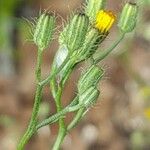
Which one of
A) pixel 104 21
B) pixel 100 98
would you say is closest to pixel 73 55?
pixel 104 21

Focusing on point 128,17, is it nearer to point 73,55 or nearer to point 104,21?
point 104,21

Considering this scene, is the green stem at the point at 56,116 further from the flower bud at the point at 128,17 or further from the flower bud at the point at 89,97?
the flower bud at the point at 128,17

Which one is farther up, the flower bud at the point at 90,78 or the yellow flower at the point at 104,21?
the yellow flower at the point at 104,21

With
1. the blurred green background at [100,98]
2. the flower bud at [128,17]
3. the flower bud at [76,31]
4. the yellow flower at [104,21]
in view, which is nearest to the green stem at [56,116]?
the flower bud at [76,31]

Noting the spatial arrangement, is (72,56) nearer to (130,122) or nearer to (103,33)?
(103,33)

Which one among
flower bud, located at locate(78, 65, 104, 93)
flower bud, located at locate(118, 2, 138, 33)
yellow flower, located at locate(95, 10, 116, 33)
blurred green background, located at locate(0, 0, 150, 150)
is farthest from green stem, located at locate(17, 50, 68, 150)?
blurred green background, located at locate(0, 0, 150, 150)
